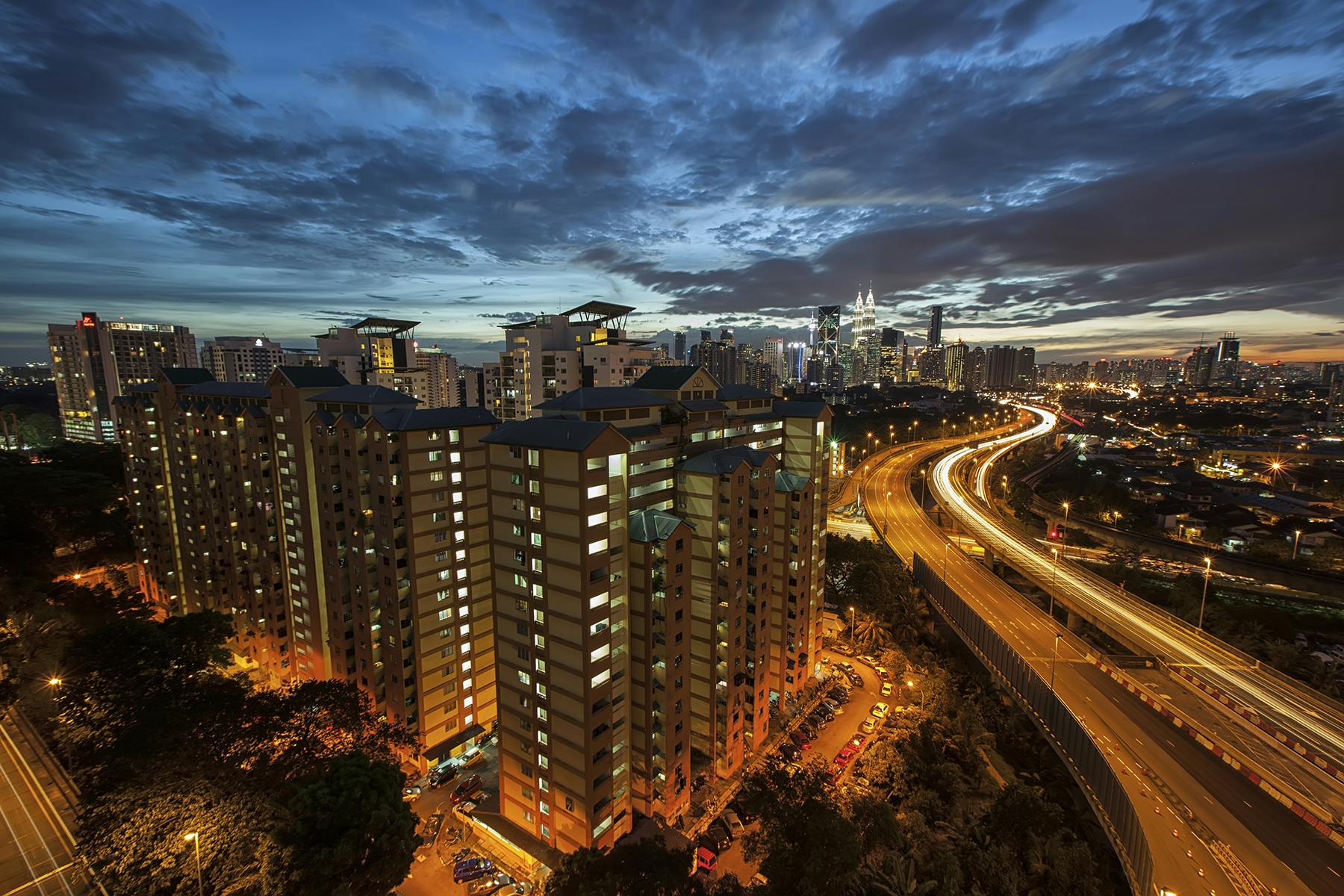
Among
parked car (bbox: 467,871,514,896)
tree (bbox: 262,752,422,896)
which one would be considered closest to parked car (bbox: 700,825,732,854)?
parked car (bbox: 467,871,514,896)

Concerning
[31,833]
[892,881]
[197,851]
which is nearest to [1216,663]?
[892,881]

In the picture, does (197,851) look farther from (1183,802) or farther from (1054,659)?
(1054,659)

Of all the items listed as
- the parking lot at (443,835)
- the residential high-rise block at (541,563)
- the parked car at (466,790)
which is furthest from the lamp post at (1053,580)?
the parked car at (466,790)

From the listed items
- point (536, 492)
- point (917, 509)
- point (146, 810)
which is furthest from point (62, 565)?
point (917, 509)

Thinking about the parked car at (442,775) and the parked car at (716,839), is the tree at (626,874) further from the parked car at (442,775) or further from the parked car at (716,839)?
the parked car at (442,775)

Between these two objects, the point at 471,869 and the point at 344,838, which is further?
the point at 471,869

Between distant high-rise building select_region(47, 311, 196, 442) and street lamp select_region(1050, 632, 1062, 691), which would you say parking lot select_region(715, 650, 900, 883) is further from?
distant high-rise building select_region(47, 311, 196, 442)
